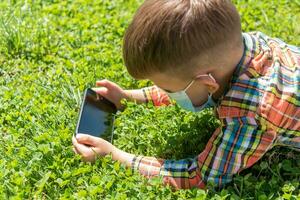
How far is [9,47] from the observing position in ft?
14.6

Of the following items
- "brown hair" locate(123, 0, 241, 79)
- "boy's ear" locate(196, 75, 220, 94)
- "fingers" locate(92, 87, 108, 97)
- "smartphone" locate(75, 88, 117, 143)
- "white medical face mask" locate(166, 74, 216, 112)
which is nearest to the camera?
"brown hair" locate(123, 0, 241, 79)

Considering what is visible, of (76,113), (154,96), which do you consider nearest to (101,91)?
(76,113)

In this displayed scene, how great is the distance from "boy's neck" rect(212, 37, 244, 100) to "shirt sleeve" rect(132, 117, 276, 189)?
206mm

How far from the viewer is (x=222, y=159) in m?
3.06

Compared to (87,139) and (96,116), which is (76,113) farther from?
(87,139)

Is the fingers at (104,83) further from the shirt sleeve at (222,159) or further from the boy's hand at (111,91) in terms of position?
the shirt sleeve at (222,159)

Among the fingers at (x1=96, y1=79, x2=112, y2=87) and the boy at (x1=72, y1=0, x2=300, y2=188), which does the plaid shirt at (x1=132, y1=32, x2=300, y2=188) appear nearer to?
the boy at (x1=72, y1=0, x2=300, y2=188)

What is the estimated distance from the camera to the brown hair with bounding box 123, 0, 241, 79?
2779mm

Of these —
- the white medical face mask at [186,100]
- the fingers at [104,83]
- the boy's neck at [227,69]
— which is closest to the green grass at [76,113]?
the fingers at [104,83]

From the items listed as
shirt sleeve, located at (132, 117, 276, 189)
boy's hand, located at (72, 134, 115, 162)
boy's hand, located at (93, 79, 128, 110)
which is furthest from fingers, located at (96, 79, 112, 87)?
shirt sleeve, located at (132, 117, 276, 189)

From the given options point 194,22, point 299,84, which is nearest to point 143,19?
point 194,22

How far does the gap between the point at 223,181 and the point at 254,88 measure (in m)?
0.55

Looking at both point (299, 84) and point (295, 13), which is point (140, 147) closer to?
point (299, 84)

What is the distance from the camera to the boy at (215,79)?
2803 mm
